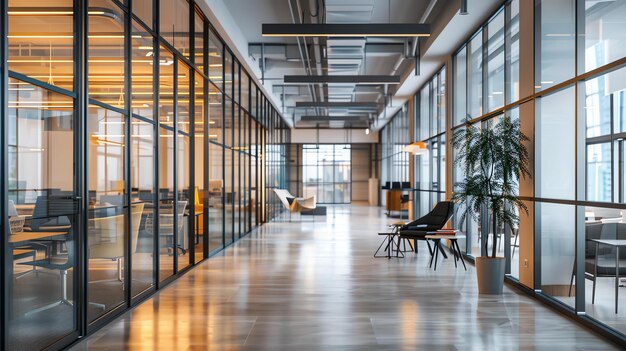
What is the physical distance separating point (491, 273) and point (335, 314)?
6.43 feet

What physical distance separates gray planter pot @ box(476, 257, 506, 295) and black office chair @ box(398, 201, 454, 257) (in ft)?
6.67

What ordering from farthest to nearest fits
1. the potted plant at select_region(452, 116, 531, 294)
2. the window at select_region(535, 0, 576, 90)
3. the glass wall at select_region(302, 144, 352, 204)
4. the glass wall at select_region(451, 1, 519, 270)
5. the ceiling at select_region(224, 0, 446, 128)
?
the glass wall at select_region(302, 144, 352, 204)
the ceiling at select_region(224, 0, 446, 128)
the glass wall at select_region(451, 1, 519, 270)
the potted plant at select_region(452, 116, 531, 294)
the window at select_region(535, 0, 576, 90)

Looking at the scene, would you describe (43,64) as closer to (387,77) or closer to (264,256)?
(264,256)

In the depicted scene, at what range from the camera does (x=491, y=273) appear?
19.4ft

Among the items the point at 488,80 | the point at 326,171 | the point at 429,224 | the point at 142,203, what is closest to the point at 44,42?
the point at 142,203

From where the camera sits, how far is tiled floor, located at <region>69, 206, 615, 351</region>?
4172 mm

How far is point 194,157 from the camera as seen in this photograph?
778 centimetres

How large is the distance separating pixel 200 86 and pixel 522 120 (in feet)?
15.0

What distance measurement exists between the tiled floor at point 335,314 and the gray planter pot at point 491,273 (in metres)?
0.14

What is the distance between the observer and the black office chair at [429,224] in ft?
27.1

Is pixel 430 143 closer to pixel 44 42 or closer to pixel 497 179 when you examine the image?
pixel 497 179

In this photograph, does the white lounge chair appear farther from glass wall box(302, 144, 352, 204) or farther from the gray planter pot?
glass wall box(302, 144, 352, 204)

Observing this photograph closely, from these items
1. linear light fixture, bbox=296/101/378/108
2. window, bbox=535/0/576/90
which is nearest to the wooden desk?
window, bbox=535/0/576/90

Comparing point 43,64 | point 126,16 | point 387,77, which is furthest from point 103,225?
point 387,77
